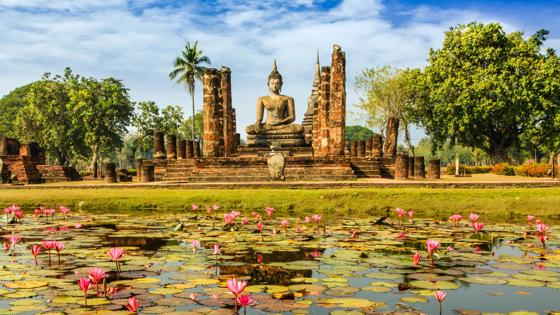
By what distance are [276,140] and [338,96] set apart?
22.7 ft

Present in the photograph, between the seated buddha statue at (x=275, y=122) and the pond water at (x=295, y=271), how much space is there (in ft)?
73.8

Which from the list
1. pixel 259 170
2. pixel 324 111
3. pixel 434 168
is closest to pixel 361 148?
pixel 324 111

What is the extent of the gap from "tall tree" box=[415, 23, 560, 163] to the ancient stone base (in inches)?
401

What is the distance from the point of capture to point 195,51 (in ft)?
161

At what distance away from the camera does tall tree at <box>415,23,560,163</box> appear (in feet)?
107

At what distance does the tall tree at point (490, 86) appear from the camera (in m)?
32.6

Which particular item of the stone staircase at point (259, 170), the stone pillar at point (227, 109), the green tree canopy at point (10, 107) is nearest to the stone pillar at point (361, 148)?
the stone pillar at point (227, 109)

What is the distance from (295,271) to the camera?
19.3 feet

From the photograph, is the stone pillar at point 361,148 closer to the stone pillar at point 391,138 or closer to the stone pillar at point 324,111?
the stone pillar at point 391,138

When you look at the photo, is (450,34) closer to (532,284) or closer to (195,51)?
(195,51)

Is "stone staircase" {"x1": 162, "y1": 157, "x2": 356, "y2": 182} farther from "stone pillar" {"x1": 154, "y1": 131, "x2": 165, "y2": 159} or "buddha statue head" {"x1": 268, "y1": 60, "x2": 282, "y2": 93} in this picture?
"buddha statue head" {"x1": 268, "y1": 60, "x2": 282, "y2": 93}

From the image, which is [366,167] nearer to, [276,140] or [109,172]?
[276,140]

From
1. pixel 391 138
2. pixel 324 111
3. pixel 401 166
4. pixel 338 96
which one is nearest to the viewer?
pixel 401 166

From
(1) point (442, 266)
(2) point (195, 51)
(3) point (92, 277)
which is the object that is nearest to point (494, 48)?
(2) point (195, 51)
